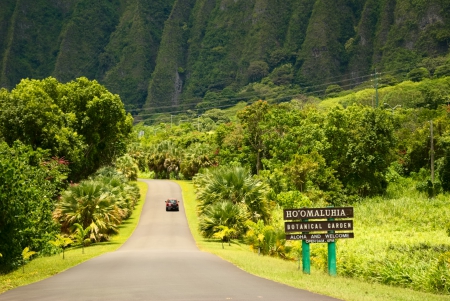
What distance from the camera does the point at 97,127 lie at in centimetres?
5900

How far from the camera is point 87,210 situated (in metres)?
39.6

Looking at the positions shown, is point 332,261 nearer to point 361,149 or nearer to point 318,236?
point 318,236

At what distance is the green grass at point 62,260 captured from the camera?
1975 centimetres

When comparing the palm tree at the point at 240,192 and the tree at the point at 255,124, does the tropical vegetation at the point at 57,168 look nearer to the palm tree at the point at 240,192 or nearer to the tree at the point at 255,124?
the palm tree at the point at 240,192

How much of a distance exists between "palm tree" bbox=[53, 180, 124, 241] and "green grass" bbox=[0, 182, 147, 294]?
1.12 metres

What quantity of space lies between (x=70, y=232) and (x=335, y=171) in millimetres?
35289

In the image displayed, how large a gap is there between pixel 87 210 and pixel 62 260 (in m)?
13.0

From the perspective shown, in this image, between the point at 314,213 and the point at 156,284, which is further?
the point at 314,213

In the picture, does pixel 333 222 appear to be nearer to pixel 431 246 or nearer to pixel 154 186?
pixel 431 246

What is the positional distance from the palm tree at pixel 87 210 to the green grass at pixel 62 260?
1.12 m

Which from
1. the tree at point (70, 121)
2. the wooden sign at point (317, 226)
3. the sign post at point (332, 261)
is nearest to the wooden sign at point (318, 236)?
the wooden sign at point (317, 226)

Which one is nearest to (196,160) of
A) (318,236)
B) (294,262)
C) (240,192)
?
(240,192)

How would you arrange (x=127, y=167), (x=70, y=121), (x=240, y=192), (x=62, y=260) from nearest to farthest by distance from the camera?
1. (x=62, y=260)
2. (x=240, y=192)
3. (x=70, y=121)
4. (x=127, y=167)

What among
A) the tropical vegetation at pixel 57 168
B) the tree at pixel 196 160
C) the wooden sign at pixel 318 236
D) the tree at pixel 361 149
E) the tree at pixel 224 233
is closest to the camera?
the wooden sign at pixel 318 236
